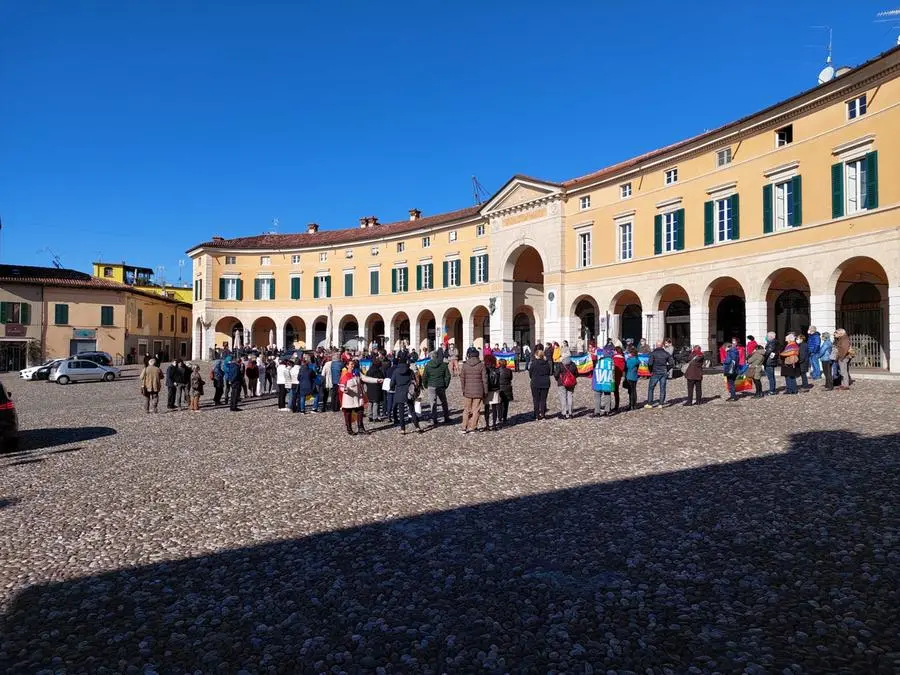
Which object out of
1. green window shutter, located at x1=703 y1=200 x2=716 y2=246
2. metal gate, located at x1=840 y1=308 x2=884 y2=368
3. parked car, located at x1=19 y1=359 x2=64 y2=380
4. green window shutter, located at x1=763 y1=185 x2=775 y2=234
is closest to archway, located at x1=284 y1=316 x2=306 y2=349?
parked car, located at x1=19 y1=359 x2=64 y2=380

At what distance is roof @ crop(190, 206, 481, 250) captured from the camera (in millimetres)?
39978

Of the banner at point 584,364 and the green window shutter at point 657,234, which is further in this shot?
the green window shutter at point 657,234

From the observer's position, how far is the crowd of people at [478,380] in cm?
1148

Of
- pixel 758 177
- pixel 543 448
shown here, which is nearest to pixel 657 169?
pixel 758 177

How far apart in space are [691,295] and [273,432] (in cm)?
2043

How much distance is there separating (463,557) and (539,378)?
25.0ft

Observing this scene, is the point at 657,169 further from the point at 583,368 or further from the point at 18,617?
the point at 18,617

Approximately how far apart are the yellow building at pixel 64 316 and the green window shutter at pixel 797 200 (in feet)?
149

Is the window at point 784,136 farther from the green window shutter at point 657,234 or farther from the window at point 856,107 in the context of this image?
the green window shutter at point 657,234

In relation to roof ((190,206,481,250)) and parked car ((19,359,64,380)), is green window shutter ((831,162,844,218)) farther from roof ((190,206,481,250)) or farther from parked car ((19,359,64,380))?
parked car ((19,359,64,380))

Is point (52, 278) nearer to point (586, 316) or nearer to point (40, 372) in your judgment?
point (40, 372)

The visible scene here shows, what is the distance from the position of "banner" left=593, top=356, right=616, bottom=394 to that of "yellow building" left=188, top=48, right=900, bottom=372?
1178 cm

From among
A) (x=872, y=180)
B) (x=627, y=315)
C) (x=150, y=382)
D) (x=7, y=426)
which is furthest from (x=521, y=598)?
(x=627, y=315)

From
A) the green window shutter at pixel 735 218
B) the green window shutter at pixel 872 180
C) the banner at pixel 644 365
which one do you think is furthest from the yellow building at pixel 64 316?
the green window shutter at pixel 872 180
